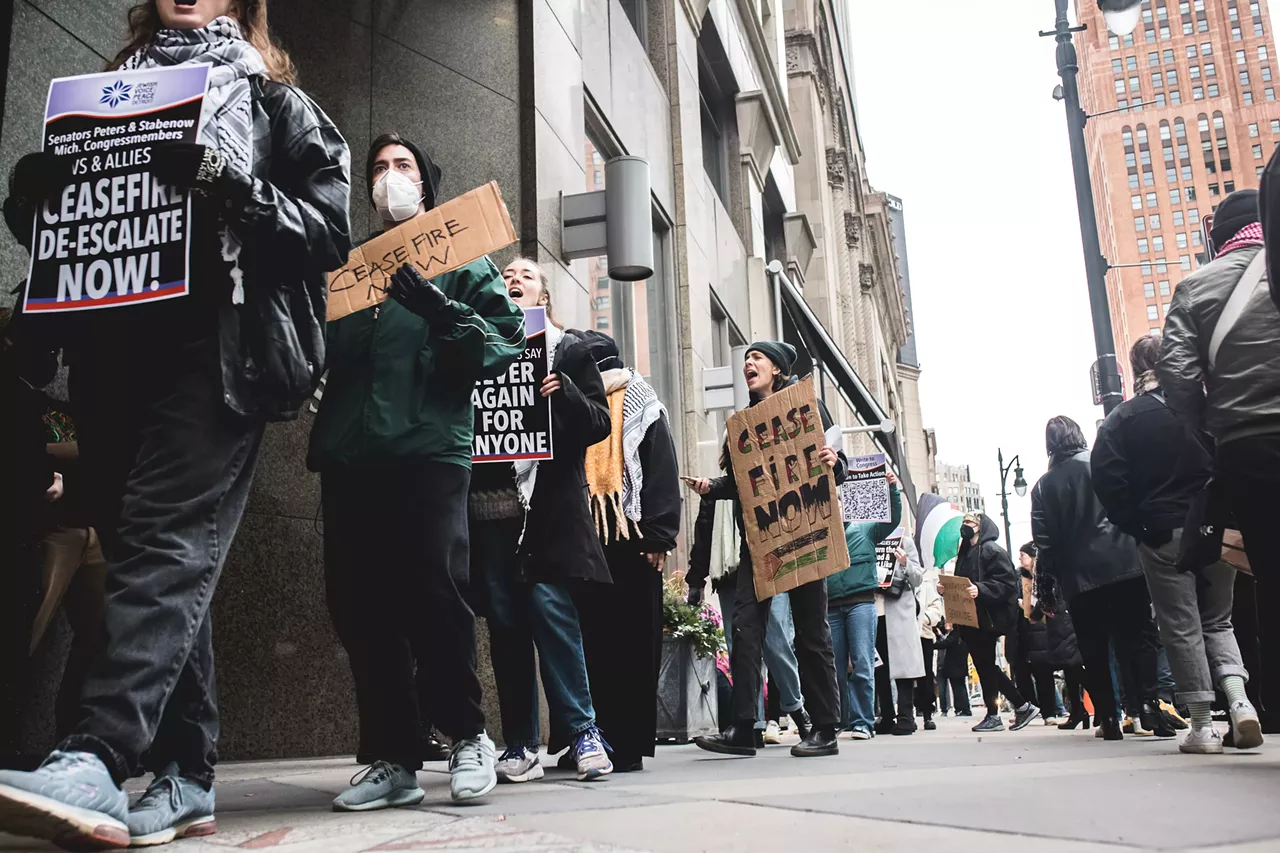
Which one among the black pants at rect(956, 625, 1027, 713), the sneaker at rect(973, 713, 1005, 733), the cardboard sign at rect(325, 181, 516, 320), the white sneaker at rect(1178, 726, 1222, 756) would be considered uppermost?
the cardboard sign at rect(325, 181, 516, 320)

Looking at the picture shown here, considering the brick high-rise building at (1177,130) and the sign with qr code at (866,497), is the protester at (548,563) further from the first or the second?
the brick high-rise building at (1177,130)

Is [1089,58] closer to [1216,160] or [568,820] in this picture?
[1216,160]

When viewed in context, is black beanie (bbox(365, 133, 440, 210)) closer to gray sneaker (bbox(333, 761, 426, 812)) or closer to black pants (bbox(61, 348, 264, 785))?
black pants (bbox(61, 348, 264, 785))

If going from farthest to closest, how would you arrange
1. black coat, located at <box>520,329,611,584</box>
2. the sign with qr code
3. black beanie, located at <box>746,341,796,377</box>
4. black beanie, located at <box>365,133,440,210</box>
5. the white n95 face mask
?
the sign with qr code < black beanie, located at <box>746,341,796,377</box> < black coat, located at <box>520,329,611,584</box> < black beanie, located at <box>365,133,440,210</box> < the white n95 face mask

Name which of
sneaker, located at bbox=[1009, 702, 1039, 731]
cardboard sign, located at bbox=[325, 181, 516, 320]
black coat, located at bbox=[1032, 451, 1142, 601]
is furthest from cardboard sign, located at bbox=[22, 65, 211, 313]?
sneaker, located at bbox=[1009, 702, 1039, 731]

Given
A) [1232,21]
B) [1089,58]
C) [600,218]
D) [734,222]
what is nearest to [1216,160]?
[1232,21]

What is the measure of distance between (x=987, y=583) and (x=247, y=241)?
8.78m

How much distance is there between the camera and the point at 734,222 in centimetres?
1802

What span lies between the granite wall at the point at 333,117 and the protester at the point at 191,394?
0.89 meters

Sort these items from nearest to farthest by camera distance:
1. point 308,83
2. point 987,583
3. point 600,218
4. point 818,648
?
point 818,648 < point 308,83 < point 600,218 < point 987,583

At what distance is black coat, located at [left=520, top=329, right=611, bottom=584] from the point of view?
4562 mm

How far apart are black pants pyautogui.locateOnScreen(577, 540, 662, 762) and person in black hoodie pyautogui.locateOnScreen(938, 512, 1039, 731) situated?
598 centimetres

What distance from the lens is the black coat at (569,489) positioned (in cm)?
456

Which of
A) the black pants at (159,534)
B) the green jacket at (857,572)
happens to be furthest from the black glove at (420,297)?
the green jacket at (857,572)
